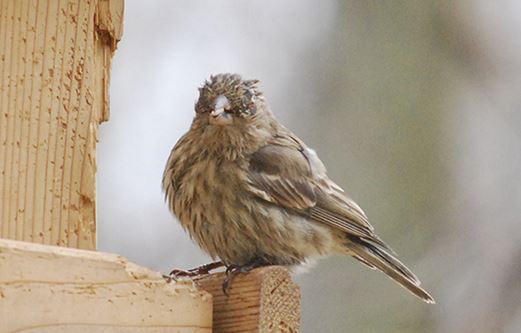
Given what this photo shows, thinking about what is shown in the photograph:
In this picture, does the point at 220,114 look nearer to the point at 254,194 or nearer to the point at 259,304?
the point at 254,194

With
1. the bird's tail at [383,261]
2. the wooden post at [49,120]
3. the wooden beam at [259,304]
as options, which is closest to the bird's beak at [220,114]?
the bird's tail at [383,261]

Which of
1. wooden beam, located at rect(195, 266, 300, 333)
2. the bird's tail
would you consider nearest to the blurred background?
the bird's tail

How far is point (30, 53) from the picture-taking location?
4.07 meters

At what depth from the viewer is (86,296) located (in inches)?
134

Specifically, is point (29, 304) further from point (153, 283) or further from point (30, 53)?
point (30, 53)

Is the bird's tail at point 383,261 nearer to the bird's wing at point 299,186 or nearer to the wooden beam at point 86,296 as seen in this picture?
the bird's wing at point 299,186

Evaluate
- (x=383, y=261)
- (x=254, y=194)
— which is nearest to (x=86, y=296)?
(x=254, y=194)

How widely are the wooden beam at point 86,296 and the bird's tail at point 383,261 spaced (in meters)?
2.17

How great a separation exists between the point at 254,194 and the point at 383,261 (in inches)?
36.7

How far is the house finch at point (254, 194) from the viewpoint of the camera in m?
5.09

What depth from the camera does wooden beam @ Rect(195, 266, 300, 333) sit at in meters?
3.69

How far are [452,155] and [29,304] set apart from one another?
7029 mm

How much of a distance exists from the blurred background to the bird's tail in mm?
2357

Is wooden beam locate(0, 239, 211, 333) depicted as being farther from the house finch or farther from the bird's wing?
the bird's wing
